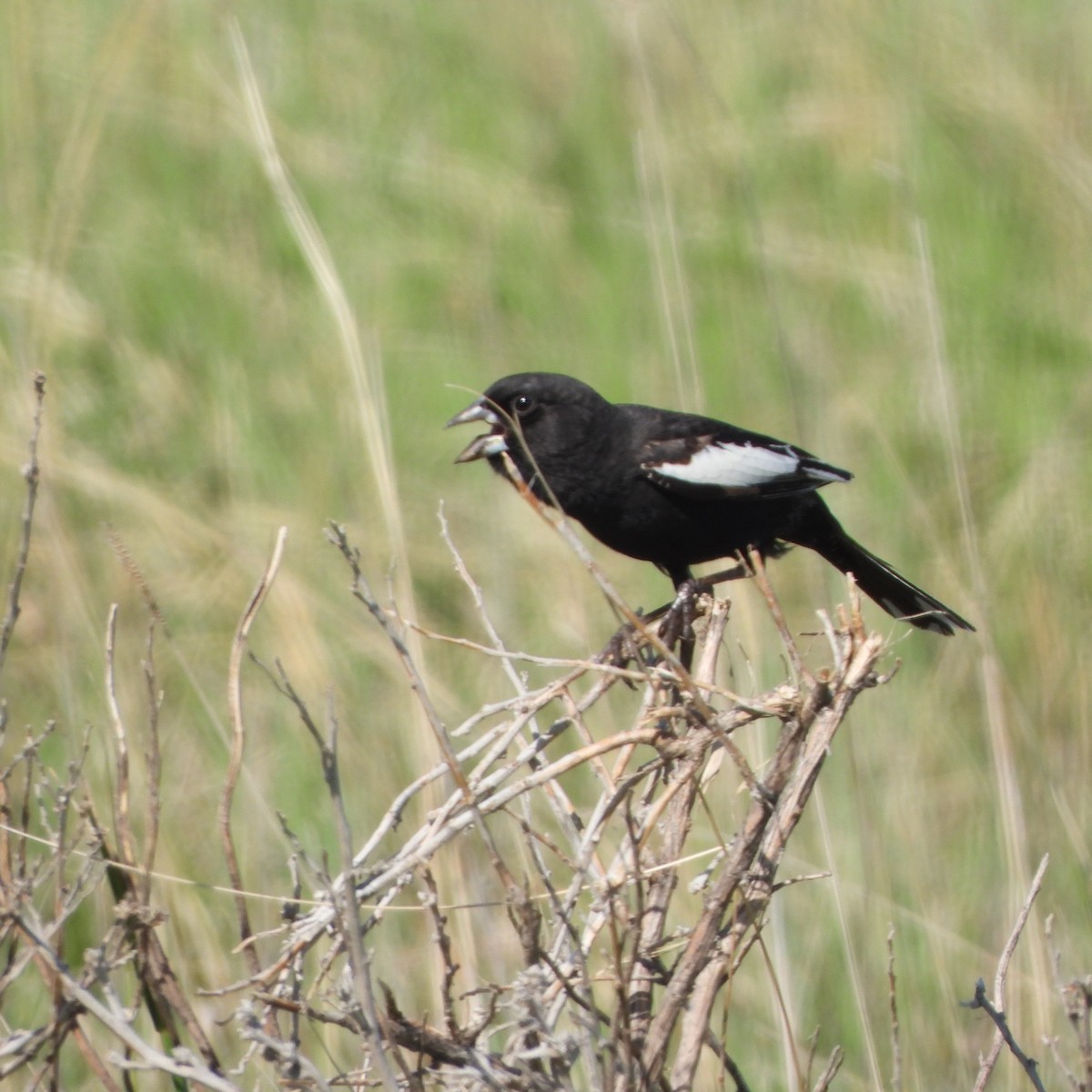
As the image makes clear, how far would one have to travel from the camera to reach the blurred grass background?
335 cm

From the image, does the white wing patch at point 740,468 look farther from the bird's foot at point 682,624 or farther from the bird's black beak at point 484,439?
the bird's foot at point 682,624

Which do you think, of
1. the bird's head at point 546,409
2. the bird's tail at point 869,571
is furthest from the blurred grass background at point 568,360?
the bird's head at point 546,409

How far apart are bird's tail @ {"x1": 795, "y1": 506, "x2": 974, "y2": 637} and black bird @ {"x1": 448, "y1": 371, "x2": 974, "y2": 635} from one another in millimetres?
149

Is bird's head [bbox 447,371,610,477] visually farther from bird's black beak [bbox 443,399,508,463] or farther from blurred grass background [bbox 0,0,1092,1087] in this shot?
blurred grass background [bbox 0,0,1092,1087]

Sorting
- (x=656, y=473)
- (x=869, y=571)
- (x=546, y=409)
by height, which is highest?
(x=546, y=409)

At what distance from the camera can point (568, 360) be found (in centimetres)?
538

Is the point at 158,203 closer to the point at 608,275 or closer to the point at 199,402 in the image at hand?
the point at 199,402

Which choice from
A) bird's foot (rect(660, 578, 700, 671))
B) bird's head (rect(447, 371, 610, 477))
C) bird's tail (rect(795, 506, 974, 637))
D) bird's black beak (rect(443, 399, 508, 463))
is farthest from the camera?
bird's tail (rect(795, 506, 974, 637))

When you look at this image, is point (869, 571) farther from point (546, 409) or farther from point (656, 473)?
point (546, 409)

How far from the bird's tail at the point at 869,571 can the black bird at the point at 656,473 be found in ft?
0.49

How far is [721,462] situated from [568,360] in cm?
212

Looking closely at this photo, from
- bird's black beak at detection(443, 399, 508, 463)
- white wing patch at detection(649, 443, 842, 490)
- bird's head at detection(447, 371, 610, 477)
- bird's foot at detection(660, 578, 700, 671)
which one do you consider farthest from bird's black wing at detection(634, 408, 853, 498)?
bird's foot at detection(660, 578, 700, 671)

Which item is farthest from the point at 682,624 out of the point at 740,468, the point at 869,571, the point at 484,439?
the point at 869,571

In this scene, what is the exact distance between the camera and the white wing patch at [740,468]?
3.27 m
